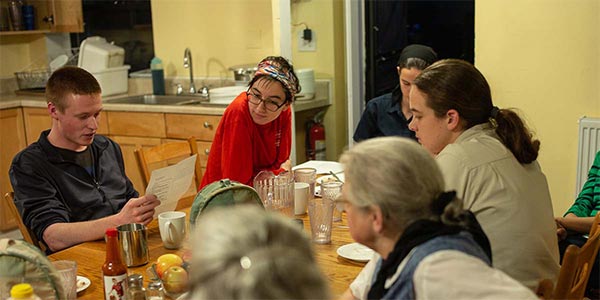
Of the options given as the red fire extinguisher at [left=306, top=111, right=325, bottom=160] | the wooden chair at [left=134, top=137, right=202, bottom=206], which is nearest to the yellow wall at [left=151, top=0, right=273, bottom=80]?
the red fire extinguisher at [left=306, top=111, right=325, bottom=160]

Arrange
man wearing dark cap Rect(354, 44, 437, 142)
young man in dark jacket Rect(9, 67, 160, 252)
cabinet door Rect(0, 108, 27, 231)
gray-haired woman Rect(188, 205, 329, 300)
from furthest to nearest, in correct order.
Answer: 1. cabinet door Rect(0, 108, 27, 231)
2. man wearing dark cap Rect(354, 44, 437, 142)
3. young man in dark jacket Rect(9, 67, 160, 252)
4. gray-haired woman Rect(188, 205, 329, 300)

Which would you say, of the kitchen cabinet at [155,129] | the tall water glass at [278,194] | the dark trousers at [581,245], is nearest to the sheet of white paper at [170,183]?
the tall water glass at [278,194]

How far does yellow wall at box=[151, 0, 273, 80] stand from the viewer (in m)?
4.69

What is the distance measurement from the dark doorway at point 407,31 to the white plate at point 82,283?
10.3ft

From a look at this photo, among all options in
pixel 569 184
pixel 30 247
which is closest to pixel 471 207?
pixel 30 247

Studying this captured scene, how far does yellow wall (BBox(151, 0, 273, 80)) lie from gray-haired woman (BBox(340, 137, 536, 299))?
3.48m

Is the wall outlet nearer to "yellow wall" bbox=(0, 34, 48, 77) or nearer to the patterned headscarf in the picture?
the patterned headscarf

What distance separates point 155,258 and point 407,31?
346 centimetres

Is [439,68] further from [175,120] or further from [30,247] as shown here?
[175,120]

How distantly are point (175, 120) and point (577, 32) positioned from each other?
8.03 feet

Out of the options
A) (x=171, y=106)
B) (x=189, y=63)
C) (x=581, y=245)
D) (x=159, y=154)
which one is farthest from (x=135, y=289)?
(x=189, y=63)

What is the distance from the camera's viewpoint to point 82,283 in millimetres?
1753

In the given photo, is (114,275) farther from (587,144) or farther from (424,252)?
(587,144)

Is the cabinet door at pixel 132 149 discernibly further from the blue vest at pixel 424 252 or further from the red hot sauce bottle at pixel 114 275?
the blue vest at pixel 424 252
